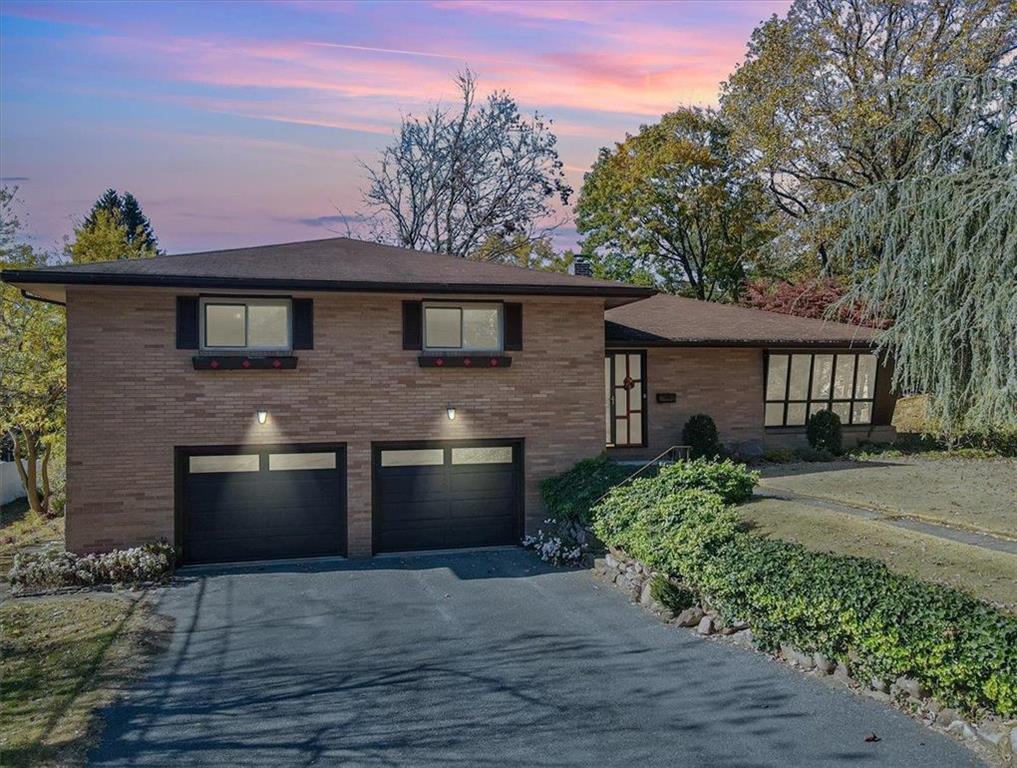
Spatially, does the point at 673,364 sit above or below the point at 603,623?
above

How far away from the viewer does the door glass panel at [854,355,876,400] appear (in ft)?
73.3

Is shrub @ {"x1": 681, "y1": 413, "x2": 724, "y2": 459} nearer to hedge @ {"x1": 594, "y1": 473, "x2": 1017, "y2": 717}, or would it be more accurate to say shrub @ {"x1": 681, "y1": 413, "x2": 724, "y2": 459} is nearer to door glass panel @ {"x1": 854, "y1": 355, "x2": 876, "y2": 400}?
door glass panel @ {"x1": 854, "y1": 355, "x2": 876, "y2": 400}

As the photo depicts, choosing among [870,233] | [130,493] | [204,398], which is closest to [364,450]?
[204,398]

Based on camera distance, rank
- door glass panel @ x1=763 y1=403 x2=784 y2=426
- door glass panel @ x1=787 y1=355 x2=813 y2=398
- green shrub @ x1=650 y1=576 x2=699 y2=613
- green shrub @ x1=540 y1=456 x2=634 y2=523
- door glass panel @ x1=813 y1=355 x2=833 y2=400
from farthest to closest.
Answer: door glass panel @ x1=813 y1=355 x2=833 y2=400
door glass panel @ x1=787 y1=355 x2=813 y2=398
door glass panel @ x1=763 y1=403 x2=784 y2=426
green shrub @ x1=540 y1=456 x2=634 y2=523
green shrub @ x1=650 y1=576 x2=699 y2=613

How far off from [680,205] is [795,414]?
15669mm

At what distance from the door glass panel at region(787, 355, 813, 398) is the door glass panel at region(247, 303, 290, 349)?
1330cm

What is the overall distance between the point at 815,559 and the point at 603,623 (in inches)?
123

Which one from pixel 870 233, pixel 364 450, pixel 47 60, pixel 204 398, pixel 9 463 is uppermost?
pixel 47 60

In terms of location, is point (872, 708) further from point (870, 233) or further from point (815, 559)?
point (870, 233)

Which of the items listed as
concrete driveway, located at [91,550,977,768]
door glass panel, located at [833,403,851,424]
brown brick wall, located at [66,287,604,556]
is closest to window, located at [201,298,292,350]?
brown brick wall, located at [66,287,604,556]

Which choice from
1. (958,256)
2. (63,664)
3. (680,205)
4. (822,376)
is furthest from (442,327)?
(680,205)

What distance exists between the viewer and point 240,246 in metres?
17.3

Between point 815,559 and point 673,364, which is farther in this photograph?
point 673,364

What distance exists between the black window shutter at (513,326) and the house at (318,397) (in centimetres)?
4
